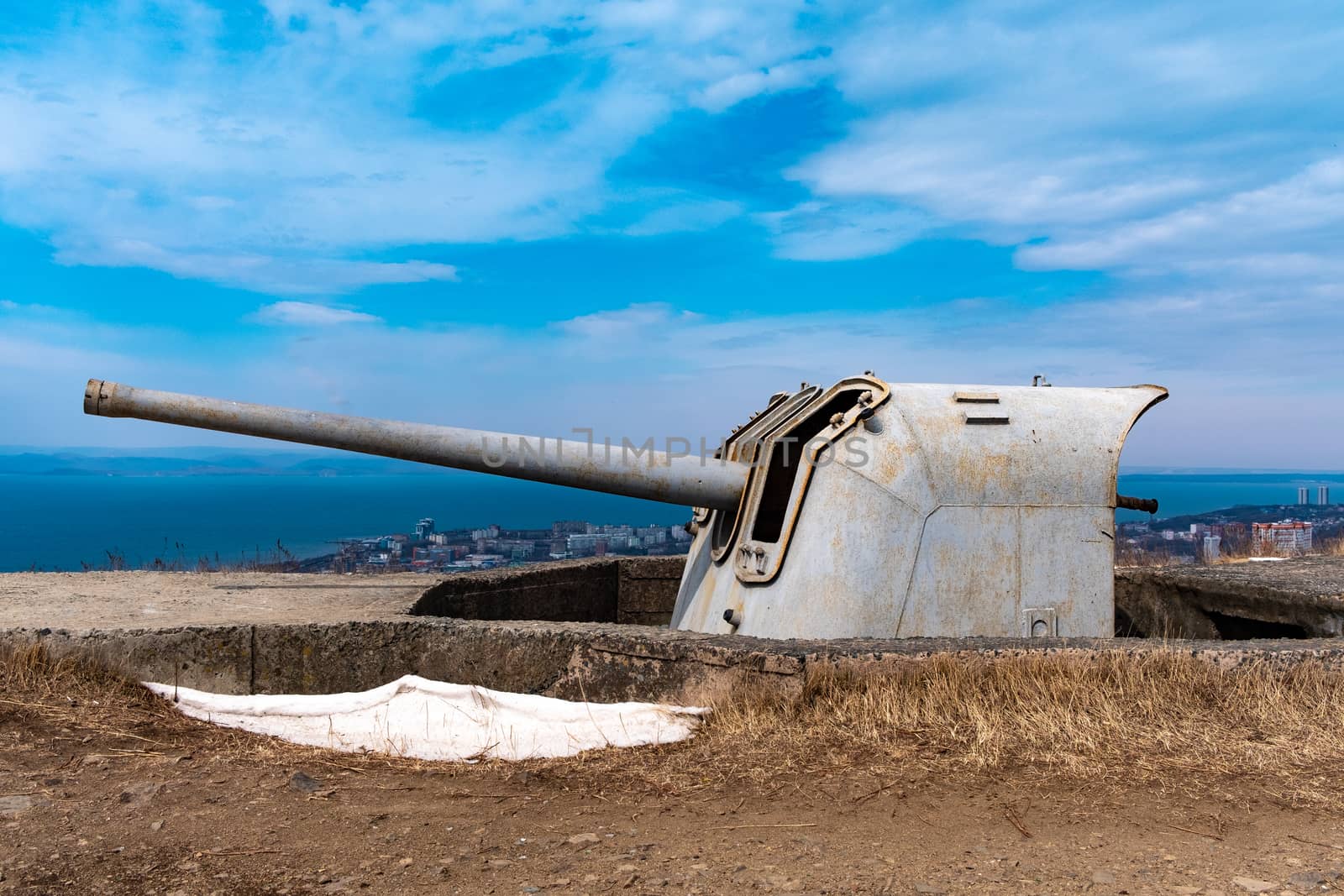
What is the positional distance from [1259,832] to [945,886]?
1.04m

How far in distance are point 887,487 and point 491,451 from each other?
1976 millimetres

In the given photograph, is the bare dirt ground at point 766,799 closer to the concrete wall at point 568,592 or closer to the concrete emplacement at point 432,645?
the concrete emplacement at point 432,645

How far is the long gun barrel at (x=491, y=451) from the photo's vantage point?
17.6 ft

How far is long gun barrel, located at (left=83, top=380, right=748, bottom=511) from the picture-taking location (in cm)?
536

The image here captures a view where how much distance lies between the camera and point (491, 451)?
212 inches

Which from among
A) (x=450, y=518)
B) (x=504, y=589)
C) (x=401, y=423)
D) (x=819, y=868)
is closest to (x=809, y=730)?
(x=819, y=868)

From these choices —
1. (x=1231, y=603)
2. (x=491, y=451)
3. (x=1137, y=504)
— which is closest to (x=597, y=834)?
(x=491, y=451)

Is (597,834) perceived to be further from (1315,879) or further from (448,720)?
(1315,879)

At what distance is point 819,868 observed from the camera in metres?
2.75

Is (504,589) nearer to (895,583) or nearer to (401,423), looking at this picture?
(401,423)

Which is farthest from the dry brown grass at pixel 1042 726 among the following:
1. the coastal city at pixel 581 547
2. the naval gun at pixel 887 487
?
the coastal city at pixel 581 547

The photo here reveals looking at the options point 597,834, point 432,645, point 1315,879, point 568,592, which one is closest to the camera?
point 1315,879

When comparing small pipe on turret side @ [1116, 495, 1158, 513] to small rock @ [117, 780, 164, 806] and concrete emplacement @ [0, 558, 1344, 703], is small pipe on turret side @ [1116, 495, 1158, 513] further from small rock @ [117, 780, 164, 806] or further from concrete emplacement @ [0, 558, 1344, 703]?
small rock @ [117, 780, 164, 806]

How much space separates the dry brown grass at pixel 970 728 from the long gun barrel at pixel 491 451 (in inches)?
61.8
